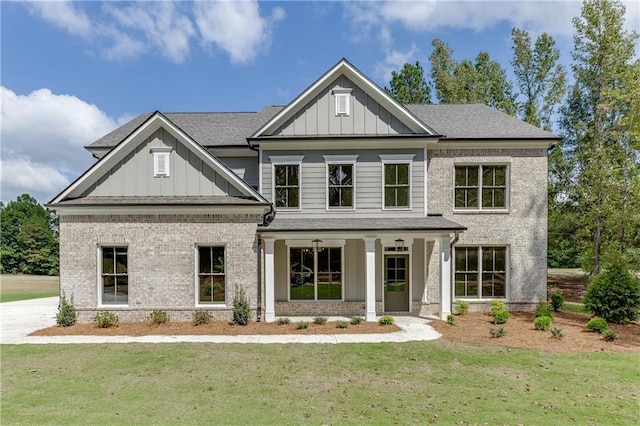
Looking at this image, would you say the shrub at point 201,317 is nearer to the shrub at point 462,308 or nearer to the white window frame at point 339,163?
the white window frame at point 339,163

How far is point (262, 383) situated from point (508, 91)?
3065 cm

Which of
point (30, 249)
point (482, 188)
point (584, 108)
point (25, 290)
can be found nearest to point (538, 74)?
point (584, 108)

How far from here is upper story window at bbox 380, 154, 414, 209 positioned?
47.3 ft

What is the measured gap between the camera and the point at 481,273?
49.4ft

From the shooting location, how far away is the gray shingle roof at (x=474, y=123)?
48.9ft

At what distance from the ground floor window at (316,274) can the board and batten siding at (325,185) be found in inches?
61.5

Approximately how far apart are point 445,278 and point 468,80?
869 inches

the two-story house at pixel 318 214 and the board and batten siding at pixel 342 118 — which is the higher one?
the board and batten siding at pixel 342 118

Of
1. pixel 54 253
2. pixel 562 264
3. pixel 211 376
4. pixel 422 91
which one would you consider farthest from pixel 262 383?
pixel 54 253

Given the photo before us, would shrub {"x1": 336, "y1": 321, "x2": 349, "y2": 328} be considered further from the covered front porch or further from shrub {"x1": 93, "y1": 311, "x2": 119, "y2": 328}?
shrub {"x1": 93, "y1": 311, "x2": 119, "y2": 328}

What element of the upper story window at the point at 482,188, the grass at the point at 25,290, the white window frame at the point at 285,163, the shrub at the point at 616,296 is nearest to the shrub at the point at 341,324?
the white window frame at the point at 285,163

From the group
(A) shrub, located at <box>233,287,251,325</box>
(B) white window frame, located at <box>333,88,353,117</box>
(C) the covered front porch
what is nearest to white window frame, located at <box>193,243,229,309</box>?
(A) shrub, located at <box>233,287,251,325</box>

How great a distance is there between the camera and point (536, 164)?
15.0 meters

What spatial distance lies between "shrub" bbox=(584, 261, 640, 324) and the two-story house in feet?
6.75
